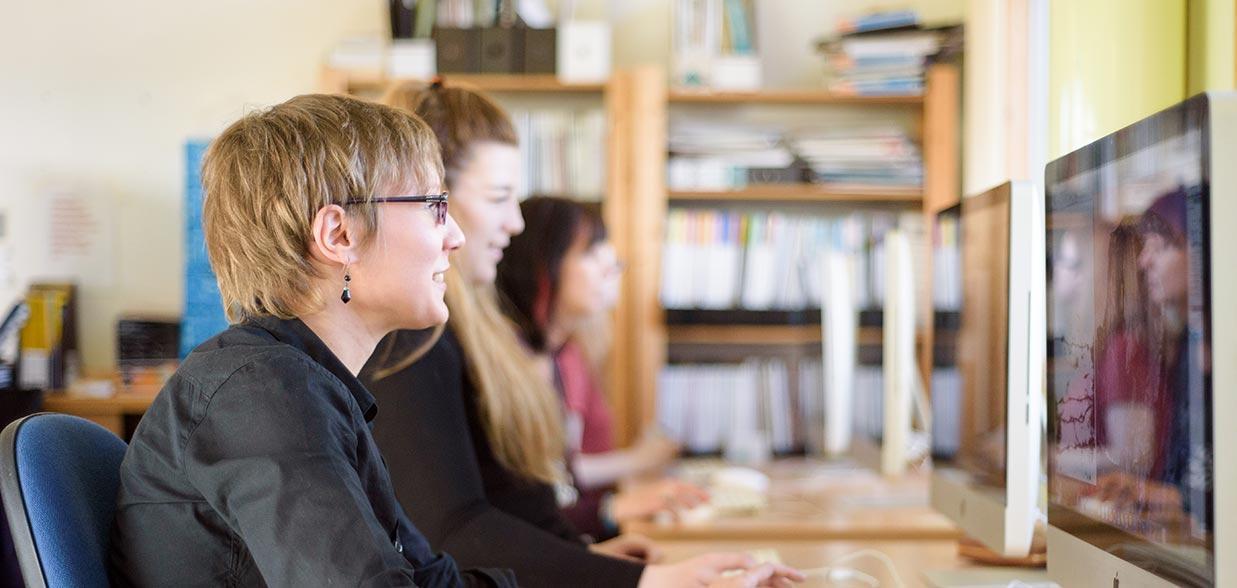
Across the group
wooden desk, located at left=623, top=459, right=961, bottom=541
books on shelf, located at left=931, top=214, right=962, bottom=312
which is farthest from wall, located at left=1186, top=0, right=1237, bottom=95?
wooden desk, located at left=623, top=459, right=961, bottom=541

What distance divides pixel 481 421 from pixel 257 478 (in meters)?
0.70

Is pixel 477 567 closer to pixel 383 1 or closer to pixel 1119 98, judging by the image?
pixel 1119 98

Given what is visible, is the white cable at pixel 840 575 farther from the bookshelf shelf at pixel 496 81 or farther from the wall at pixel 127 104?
the wall at pixel 127 104

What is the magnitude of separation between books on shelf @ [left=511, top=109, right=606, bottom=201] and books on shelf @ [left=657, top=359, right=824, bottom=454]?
25.4 inches

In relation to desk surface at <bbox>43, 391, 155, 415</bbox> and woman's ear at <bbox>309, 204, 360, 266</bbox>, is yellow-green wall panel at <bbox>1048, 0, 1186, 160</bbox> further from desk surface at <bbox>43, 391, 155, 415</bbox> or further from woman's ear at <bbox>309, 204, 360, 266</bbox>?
desk surface at <bbox>43, 391, 155, 415</bbox>

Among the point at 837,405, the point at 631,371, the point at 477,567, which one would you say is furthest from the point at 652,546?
the point at 631,371

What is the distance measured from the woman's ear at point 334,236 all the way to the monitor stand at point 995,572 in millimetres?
921

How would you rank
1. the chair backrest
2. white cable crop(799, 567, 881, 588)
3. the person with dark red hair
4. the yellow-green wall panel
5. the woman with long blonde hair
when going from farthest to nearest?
the person with dark red hair, the yellow-green wall panel, white cable crop(799, 567, 881, 588), the woman with long blonde hair, the chair backrest

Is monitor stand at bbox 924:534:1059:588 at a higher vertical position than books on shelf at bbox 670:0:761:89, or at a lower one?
lower

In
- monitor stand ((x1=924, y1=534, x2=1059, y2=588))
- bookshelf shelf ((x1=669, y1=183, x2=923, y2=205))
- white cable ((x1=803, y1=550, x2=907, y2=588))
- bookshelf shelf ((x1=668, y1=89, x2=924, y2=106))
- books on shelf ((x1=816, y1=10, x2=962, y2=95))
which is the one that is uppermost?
books on shelf ((x1=816, y1=10, x2=962, y2=95))

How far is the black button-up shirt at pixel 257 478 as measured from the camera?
93 centimetres

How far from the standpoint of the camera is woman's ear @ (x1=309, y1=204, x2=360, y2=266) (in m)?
1.11

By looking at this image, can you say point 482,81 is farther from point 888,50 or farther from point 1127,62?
point 1127,62

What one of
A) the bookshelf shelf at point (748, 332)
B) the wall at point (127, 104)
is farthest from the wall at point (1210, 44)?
the wall at point (127, 104)
